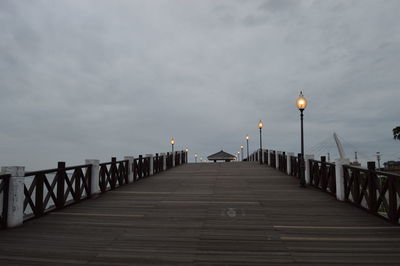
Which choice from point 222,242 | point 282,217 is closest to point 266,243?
point 222,242

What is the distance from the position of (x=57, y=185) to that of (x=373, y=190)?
28.2ft

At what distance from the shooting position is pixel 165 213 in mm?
6824

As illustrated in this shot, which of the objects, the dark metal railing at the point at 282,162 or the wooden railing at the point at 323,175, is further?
the dark metal railing at the point at 282,162

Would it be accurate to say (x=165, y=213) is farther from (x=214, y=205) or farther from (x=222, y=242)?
(x=222, y=242)

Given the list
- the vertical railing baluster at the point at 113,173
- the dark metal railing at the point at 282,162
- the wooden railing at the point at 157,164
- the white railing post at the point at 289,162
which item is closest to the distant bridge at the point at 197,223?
the vertical railing baluster at the point at 113,173

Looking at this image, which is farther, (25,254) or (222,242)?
(222,242)

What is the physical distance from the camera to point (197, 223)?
5.89m

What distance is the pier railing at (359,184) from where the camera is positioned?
20.2 ft

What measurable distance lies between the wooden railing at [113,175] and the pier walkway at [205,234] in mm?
1750

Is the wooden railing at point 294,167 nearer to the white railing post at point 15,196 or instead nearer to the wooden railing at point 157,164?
the wooden railing at point 157,164

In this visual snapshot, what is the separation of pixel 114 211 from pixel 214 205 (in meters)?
2.78

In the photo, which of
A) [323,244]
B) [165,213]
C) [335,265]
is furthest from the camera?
[165,213]

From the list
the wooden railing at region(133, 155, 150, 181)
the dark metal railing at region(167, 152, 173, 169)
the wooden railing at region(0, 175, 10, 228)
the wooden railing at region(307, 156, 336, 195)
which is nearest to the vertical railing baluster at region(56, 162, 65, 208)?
the wooden railing at region(0, 175, 10, 228)

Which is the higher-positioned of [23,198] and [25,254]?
[23,198]
